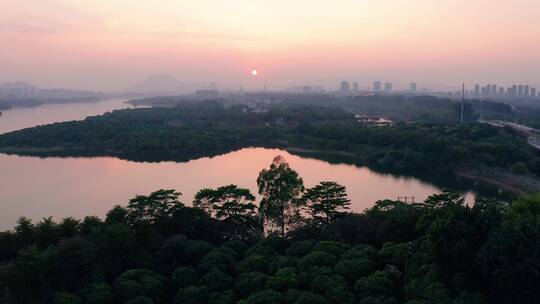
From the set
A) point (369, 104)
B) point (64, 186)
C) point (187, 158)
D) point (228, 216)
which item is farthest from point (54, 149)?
point (369, 104)

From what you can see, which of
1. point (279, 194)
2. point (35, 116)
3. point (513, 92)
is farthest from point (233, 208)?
point (513, 92)

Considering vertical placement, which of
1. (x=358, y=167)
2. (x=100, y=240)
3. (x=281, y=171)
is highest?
(x=281, y=171)

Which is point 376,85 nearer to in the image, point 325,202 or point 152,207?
point 325,202

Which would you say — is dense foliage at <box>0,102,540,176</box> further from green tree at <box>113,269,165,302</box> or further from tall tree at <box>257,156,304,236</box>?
green tree at <box>113,269,165,302</box>

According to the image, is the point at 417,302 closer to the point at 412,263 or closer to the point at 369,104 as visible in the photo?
the point at 412,263

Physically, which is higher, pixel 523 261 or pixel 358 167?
pixel 523 261

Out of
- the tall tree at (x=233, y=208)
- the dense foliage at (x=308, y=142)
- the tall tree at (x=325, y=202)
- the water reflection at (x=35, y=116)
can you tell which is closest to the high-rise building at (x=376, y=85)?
the water reflection at (x=35, y=116)

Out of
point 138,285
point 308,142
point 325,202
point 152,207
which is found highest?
point 152,207

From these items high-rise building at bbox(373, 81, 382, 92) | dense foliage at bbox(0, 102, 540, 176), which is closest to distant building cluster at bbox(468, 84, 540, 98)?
high-rise building at bbox(373, 81, 382, 92)
